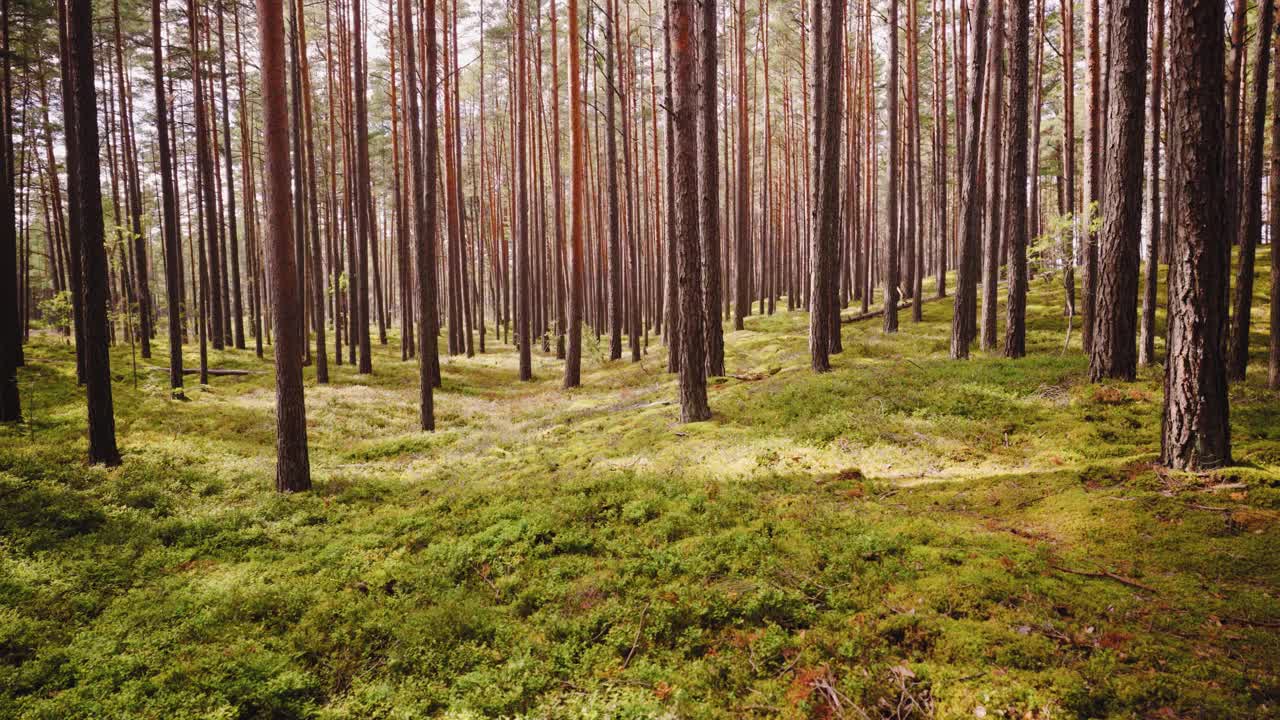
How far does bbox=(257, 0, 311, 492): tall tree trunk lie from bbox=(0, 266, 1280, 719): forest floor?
2.41 feet

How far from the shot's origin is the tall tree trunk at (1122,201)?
27.8ft

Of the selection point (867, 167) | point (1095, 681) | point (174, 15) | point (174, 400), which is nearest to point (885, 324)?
point (867, 167)

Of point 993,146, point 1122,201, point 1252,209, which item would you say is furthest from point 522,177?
point 1252,209

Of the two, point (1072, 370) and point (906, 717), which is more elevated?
point (1072, 370)

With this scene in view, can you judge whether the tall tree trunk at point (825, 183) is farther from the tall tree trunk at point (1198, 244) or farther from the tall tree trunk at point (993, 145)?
the tall tree trunk at point (1198, 244)

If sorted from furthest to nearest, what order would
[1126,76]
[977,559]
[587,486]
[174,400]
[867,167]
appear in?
[867,167] → [174,400] → [1126,76] → [587,486] → [977,559]

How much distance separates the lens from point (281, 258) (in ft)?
27.4

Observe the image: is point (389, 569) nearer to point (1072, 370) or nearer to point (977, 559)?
point (977, 559)

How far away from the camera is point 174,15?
2084 centimetres

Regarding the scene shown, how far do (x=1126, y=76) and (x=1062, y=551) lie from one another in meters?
7.89

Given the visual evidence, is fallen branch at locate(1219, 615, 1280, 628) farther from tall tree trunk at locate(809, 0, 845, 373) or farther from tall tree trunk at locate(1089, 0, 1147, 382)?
tall tree trunk at locate(809, 0, 845, 373)

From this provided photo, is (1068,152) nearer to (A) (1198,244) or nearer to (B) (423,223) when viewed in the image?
(A) (1198,244)

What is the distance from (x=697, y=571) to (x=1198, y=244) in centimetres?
589

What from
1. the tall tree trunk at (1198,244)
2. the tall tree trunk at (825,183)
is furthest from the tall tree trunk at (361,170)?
the tall tree trunk at (1198,244)
